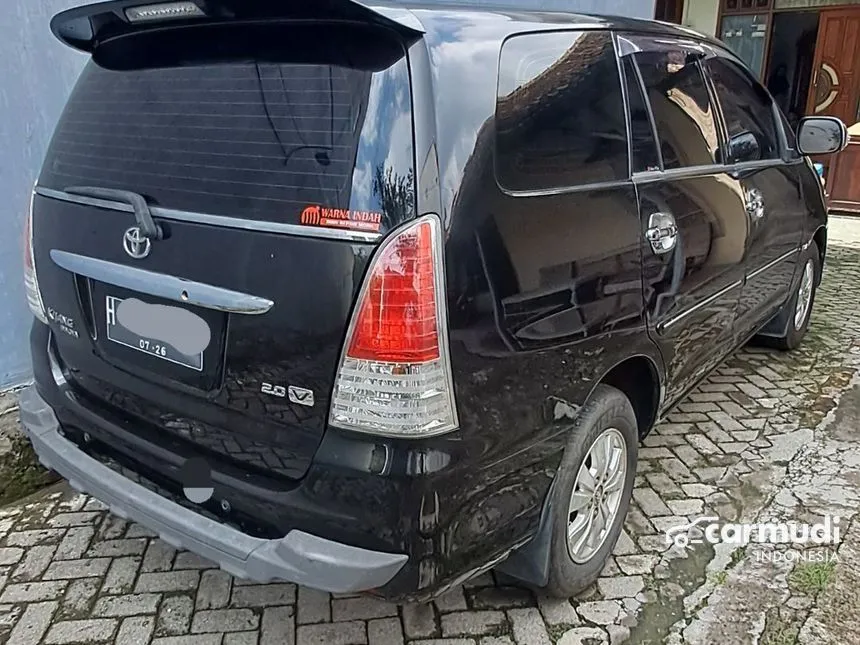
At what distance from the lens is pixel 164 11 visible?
6.49ft

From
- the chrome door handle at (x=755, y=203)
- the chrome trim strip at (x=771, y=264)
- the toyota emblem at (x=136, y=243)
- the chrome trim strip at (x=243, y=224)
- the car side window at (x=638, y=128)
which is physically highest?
the car side window at (x=638, y=128)

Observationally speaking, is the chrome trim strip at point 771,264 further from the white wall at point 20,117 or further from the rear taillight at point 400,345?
the white wall at point 20,117

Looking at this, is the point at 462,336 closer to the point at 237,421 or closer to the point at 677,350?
the point at 237,421

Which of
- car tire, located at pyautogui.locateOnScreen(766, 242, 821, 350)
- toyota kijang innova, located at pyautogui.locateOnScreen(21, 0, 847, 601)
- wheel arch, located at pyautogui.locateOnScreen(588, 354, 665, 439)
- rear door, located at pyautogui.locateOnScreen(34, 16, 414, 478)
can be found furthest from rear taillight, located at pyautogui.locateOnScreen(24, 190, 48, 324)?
car tire, located at pyautogui.locateOnScreen(766, 242, 821, 350)

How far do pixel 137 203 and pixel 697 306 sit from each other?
2083mm

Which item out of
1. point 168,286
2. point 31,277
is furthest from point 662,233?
point 31,277

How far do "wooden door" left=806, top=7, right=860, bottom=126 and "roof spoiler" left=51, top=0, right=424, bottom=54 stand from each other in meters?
10.5

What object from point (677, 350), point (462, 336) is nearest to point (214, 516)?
point (462, 336)

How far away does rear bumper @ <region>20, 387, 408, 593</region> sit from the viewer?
1.75 metres

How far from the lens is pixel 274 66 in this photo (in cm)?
184

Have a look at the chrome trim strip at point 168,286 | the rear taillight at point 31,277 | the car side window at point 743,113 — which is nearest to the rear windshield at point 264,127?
the chrome trim strip at point 168,286

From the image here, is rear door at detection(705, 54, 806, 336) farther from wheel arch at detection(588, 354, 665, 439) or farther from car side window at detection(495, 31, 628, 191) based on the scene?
car side window at detection(495, 31, 628, 191)

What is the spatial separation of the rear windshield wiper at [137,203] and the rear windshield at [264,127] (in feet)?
0.09

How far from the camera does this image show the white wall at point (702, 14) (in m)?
10.9
